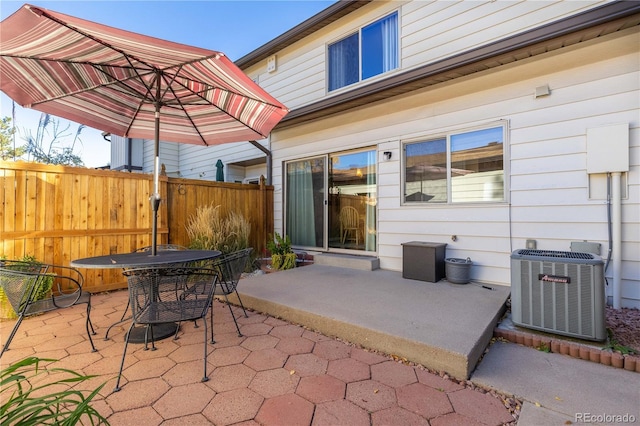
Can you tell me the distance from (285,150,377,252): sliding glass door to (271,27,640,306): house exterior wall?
39 cm

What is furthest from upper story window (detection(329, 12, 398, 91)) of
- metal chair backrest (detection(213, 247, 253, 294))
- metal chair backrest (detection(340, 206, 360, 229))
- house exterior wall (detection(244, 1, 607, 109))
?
metal chair backrest (detection(213, 247, 253, 294))

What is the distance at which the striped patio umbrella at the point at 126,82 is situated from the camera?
212cm

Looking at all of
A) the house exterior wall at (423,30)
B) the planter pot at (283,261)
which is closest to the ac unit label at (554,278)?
the house exterior wall at (423,30)

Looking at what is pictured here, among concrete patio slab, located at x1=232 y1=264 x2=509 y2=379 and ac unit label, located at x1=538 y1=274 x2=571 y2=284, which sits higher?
ac unit label, located at x1=538 y1=274 x2=571 y2=284

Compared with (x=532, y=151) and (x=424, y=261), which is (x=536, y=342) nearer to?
(x=424, y=261)

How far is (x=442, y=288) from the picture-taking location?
3633mm

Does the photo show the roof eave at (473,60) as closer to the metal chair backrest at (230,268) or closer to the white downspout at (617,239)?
the white downspout at (617,239)

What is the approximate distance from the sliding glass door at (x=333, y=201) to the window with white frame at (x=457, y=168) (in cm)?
73

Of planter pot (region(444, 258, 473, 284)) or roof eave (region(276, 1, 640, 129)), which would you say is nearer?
roof eave (region(276, 1, 640, 129))

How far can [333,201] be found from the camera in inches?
221

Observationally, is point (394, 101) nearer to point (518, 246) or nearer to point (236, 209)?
point (518, 246)

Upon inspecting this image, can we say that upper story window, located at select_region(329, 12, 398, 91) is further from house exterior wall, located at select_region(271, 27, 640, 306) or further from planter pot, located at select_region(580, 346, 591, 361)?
planter pot, located at select_region(580, 346, 591, 361)

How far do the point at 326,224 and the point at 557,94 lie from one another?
375 cm

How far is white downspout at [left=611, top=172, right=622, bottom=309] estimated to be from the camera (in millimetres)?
3014
